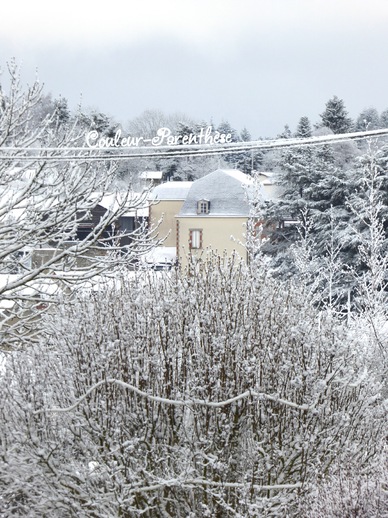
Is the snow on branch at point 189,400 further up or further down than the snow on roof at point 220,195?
further down

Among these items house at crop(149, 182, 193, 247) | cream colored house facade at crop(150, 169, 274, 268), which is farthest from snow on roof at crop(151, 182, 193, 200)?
cream colored house facade at crop(150, 169, 274, 268)

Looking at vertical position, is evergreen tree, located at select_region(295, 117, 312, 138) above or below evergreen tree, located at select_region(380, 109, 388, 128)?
below

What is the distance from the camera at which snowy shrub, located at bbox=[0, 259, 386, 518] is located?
6797 millimetres

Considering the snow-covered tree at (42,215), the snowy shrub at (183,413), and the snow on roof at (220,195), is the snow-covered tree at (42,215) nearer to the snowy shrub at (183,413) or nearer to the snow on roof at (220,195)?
the snowy shrub at (183,413)

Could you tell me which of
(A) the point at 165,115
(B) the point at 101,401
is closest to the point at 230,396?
(B) the point at 101,401

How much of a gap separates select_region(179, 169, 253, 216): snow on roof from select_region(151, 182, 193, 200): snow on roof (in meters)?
0.97

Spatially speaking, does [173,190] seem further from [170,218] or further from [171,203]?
[170,218]

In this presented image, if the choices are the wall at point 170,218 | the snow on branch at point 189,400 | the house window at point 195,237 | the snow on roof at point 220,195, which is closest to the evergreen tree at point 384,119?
the snow on roof at point 220,195

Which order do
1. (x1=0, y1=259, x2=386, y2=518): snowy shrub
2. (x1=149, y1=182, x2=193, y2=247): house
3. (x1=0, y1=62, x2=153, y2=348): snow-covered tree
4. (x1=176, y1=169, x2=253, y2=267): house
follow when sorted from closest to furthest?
(x1=0, y1=259, x2=386, y2=518): snowy shrub < (x1=0, y1=62, x2=153, y2=348): snow-covered tree < (x1=176, y1=169, x2=253, y2=267): house < (x1=149, y1=182, x2=193, y2=247): house

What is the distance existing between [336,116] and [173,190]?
307 inches

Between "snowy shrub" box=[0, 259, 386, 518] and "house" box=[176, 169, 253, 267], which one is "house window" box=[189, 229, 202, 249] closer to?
"house" box=[176, 169, 253, 267]

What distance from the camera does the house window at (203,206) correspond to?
33094 millimetres

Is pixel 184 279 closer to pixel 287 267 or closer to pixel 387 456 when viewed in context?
pixel 387 456

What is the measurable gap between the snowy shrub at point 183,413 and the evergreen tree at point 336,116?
25.2 metres
